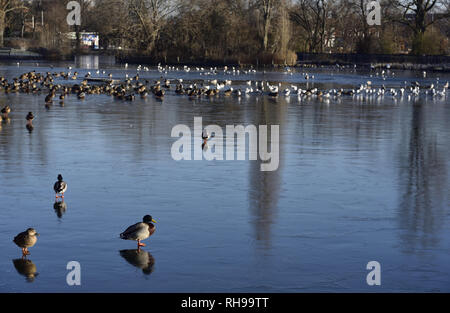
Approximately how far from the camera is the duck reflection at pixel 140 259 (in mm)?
8930

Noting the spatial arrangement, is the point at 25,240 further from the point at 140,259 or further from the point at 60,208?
the point at 60,208

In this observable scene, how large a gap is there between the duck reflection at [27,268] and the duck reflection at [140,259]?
1149 millimetres

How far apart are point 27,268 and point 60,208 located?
10.1 feet

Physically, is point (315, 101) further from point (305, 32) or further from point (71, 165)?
point (305, 32)

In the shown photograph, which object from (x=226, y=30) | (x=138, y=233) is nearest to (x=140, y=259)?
(x=138, y=233)

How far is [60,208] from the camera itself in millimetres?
11875

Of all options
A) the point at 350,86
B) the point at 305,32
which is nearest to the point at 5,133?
the point at 350,86
